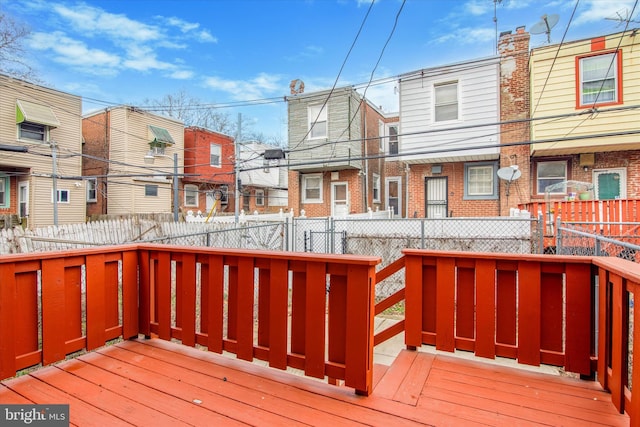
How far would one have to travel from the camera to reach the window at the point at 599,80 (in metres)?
8.68

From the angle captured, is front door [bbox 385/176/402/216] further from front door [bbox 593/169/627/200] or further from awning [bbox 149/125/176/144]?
awning [bbox 149/125/176/144]

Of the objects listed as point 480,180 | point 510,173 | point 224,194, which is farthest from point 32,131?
point 510,173

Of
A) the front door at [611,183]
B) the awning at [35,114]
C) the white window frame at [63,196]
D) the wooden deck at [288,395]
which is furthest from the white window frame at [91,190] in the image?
the front door at [611,183]

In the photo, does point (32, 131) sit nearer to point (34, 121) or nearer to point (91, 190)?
point (34, 121)

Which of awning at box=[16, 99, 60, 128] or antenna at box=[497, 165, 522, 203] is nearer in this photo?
antenna at box=[497, 165, 522, 203]

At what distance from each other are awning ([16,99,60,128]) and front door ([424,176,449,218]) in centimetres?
1514

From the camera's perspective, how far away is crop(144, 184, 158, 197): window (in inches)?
686

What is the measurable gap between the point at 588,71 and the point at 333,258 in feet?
35.0

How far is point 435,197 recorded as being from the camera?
11.2m

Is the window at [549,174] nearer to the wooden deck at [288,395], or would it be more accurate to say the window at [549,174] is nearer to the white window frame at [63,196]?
the wooden deck at [288,395]

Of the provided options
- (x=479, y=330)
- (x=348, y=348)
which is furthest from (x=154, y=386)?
(x=479, y=330)

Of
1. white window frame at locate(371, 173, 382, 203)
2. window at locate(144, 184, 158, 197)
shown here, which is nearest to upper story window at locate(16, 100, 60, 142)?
window at locate(144, 184, 158, 197)

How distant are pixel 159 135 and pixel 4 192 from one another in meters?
6.63

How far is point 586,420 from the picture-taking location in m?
1.80
